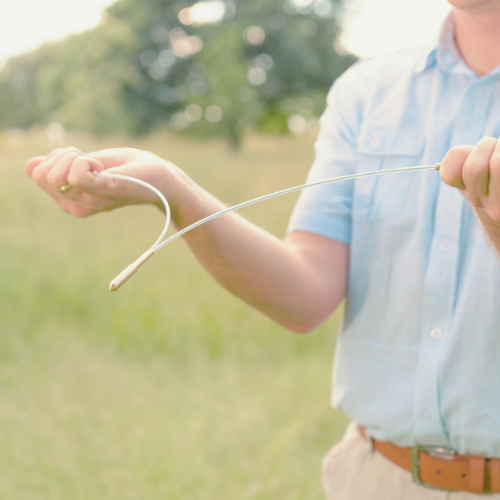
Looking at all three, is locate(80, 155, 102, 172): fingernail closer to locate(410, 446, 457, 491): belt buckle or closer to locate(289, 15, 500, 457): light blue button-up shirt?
locate(289, 15, 500, 457): light blue button-up shirt

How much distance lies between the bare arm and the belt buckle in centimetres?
31

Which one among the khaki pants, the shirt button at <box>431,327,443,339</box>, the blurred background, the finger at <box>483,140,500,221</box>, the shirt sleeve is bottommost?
the blurred background

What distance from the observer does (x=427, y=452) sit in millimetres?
1090

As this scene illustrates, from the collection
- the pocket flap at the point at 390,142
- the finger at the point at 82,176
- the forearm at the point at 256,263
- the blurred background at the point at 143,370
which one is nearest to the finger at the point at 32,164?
the finger at the point at 82,176

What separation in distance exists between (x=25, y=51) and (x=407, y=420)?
2223 centimetres

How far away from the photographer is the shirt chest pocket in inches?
44.0

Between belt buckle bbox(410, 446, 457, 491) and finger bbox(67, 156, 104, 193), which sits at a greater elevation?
finger bbox(67, 156, 104, 193)

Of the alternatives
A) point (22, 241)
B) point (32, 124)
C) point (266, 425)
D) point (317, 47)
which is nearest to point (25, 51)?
point (32, 124)

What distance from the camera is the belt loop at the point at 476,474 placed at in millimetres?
1040

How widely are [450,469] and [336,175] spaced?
0.60 m

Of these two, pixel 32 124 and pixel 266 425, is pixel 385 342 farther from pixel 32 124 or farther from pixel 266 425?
pixel 32 124

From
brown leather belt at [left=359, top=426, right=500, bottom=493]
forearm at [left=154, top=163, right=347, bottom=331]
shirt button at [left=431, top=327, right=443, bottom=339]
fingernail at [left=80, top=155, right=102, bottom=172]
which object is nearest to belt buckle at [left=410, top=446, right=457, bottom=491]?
brown leather belt at [left=359, top=426, right=500, bottom=493]

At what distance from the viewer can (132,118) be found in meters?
17.8

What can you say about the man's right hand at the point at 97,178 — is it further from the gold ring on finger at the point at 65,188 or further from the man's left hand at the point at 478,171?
the man's left hand at the point at 478,171
